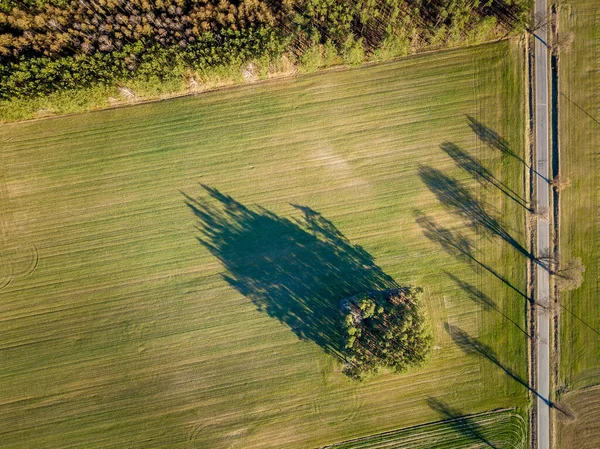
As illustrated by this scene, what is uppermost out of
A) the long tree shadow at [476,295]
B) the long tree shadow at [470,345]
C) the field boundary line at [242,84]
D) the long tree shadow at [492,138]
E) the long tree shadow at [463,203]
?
the field boundary line at [242,84]

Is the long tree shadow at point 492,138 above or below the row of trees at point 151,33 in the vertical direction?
below

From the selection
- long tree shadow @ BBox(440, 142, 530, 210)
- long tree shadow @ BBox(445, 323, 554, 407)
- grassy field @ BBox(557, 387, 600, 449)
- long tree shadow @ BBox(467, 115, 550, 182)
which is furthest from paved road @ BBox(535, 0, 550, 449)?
long tree shadow @ BBox(445, 323, 554, 407)

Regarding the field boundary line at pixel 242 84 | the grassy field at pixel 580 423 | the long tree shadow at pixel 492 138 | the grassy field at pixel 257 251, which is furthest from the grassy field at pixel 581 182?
the field boundary line at pixel 242 84

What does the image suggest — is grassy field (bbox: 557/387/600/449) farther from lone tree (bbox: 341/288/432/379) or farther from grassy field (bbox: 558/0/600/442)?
lone tree (bbox: 341/288/432/379)

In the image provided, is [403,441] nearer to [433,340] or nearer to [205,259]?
[433,340]

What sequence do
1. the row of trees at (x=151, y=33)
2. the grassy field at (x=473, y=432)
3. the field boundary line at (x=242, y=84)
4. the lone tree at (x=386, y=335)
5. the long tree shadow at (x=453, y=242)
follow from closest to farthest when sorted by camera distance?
the row of trees at (x=151, y=33) < the lone tree at (x=386, y=335) < the field boundary line at (x=242, y=84) < the grassy field at (x=473, y=432) < the long tree shadow at (x=453, y=242)

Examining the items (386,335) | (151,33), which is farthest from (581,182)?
(151,33)

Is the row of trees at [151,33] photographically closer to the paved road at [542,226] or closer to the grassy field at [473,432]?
the paved road at [542,226]
